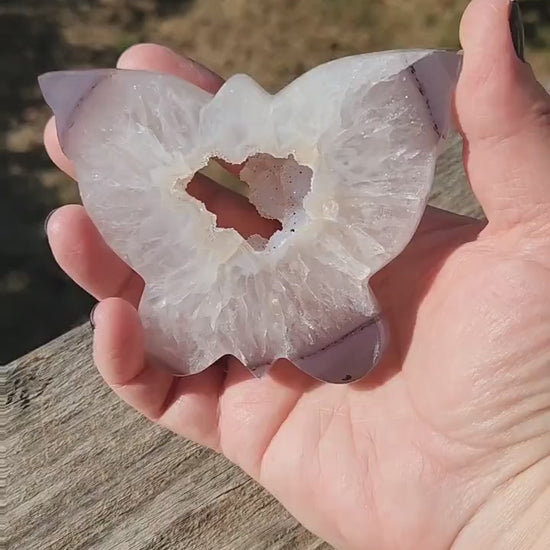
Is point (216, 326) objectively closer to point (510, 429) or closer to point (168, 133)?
point (168, 133)

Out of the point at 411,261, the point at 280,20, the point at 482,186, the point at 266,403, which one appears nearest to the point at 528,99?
the point at 482,186

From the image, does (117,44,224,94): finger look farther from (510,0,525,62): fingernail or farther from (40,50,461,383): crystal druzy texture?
(510,0,525,62): fingernail

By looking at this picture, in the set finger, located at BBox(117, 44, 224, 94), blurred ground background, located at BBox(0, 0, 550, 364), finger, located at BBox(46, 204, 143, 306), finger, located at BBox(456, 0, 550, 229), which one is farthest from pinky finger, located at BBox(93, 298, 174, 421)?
blurred ground background, located at BBox(0, 0, 550, 364)

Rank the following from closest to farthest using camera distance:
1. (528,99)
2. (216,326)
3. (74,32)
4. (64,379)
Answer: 1. (528,99)
2. (216,326)
3. (64,379)
4. (74,32)

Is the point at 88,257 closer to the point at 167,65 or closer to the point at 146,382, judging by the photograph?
the point at 146,382

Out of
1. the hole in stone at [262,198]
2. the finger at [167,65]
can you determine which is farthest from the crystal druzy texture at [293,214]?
the finger at [167,65]
